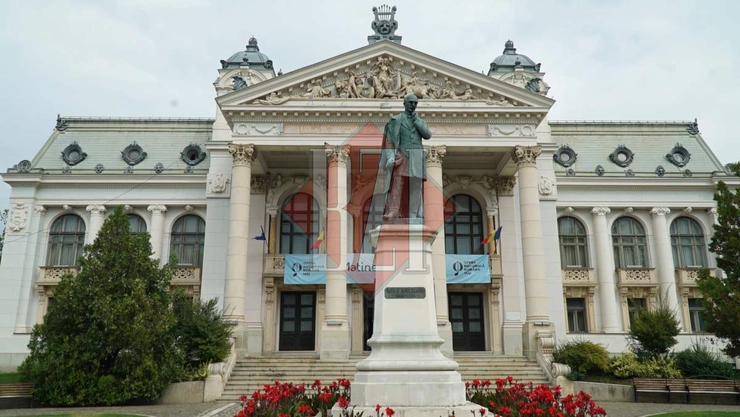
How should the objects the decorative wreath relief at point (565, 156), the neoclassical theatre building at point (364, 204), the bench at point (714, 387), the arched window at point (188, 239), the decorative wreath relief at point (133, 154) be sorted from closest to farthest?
1. the bench at point (714, 387)
2. the neoclassical theatre building at point (364, 204)
3. the arched window at point (188, 239)
4. the decorative wreath relief at point (133, 154)
5. the decorative wreath relief at point (565, 156)

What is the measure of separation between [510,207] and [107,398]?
22755 millimetres

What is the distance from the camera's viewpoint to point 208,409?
17516 mm

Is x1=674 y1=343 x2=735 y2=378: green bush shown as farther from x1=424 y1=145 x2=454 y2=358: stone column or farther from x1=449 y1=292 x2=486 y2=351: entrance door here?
x1=449 y1=292 x2=486 y2=351: entrance door

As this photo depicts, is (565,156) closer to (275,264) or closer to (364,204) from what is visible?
(364,204)

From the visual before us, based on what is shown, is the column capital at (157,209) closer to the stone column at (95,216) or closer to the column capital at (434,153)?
the stone column at (95,216)

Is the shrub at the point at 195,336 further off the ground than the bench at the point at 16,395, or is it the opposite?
the shrub at the point at 195,336

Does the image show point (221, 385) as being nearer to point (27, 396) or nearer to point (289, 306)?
point (27, 396)

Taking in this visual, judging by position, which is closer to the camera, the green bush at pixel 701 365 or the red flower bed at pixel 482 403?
the red flower bed at pixel 482 403

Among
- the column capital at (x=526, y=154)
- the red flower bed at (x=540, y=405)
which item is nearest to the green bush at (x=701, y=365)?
the column capital at (x=526, y=154)

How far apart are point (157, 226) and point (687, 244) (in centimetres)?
3153

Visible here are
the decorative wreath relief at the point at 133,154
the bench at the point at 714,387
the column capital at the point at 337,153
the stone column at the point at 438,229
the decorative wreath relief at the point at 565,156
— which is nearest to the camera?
the bench at the point at 714,387

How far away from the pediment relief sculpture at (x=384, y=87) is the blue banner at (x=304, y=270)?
8109mm

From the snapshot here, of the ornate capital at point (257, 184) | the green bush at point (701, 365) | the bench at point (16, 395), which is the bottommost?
the bench at point (16, 395)

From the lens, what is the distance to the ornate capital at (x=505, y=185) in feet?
109
